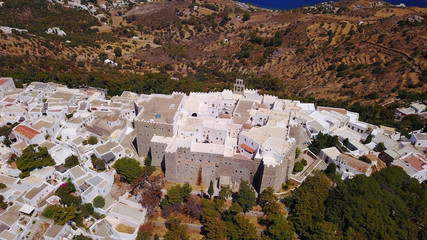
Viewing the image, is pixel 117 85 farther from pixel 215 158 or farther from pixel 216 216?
pixel 216 216

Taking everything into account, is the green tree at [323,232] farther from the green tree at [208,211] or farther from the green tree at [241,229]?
the green tree at [208,211]

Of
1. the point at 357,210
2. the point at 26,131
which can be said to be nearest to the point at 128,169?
the point at 26,131

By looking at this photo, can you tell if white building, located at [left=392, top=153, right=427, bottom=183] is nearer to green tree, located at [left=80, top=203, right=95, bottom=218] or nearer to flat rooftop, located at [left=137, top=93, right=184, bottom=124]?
flat rooftop, located at [left=137, top=93, right=184, bottom=124]

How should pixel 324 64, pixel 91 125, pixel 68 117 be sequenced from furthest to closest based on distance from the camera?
pixel 324 64
pixel 68 117
pixel 91 125

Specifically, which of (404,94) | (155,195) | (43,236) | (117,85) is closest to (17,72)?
(117,85)

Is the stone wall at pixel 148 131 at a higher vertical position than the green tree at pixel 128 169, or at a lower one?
higher

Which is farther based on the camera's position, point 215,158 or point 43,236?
point 215,158

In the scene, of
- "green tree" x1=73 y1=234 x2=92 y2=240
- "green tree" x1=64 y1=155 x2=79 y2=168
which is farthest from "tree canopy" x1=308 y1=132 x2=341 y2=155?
"green tree" x1=64 y1=155 x2=79 y2=168

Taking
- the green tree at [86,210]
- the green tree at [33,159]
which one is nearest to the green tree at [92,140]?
the green tree at [33,159]
